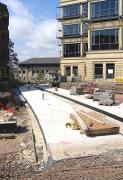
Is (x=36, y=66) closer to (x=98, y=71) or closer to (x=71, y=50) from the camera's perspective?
(x=71, y=50)

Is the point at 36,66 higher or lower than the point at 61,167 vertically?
lower

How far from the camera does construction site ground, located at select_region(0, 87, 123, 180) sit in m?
10.5

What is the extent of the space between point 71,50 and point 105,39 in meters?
19.0

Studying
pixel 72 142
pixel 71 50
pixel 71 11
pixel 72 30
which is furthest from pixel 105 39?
pixel 72 142

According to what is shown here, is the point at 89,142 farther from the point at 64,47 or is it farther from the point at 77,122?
the point at 64,47

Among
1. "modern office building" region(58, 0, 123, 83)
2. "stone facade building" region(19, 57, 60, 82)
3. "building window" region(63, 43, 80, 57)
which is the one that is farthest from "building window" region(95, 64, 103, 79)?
"stone facade building" region(19, 57, 60, 82)

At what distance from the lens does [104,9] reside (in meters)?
53.7

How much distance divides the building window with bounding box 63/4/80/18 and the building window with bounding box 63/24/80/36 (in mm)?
1742

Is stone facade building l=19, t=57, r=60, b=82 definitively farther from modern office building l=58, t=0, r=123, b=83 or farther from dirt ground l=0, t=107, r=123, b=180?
dirt ground l=0, t=107, r=123, b=180

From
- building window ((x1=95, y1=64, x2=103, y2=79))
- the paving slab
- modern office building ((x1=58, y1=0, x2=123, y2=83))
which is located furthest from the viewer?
building window ((x1=95, y1=64, x2=103, y2=79))

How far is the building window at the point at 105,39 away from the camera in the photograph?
172 feet

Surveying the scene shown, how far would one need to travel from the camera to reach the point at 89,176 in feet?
33.9

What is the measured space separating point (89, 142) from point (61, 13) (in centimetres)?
6072

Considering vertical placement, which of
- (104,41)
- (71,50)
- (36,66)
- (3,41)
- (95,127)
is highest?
(3,41)
